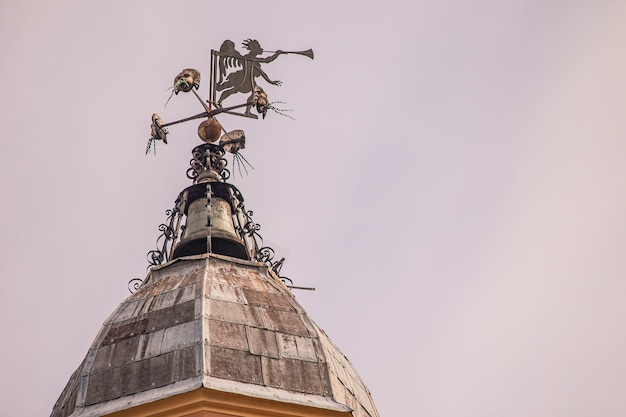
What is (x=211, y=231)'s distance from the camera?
29.3 meters

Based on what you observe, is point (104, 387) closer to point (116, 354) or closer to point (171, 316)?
point (116, 354)

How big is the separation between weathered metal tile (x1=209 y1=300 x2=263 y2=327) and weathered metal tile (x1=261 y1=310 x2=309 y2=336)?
171 millimetres

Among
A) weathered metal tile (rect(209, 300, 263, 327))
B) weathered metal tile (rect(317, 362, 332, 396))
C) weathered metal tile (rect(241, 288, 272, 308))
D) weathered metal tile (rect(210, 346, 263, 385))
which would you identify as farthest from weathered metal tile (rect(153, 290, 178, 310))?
weathered metal tile (rect(317, 362, 332, 396))

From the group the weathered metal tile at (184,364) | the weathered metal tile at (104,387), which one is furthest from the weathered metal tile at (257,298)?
the weathered metal tile at (104,387)

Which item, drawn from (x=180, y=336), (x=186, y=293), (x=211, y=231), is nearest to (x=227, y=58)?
(x=211, y=231)

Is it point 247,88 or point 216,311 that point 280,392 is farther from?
point 247,88

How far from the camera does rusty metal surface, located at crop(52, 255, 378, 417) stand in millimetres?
23594

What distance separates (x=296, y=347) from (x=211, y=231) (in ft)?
17.5

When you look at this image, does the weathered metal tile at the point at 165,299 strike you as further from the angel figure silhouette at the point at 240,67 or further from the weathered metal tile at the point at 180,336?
the angel figure silhouette at the point at 240,67

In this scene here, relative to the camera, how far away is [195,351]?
2386 centimetres

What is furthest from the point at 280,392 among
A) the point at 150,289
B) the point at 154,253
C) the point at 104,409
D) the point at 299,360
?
A: the point at 154,253

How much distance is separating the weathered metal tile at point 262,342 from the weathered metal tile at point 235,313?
0.24m

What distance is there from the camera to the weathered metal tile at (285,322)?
25.2m

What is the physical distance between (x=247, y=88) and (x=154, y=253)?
16.4ft
